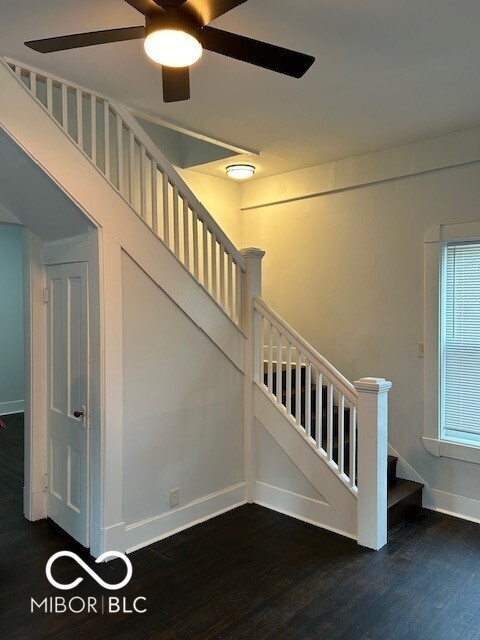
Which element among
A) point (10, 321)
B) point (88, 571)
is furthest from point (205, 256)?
point (10, 321)

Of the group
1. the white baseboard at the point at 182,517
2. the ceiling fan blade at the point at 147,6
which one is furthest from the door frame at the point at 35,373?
the ceiling fan blade at the point at 147,6

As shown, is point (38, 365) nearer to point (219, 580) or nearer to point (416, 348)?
point (219, 580)

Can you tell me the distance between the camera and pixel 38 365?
3.71 m

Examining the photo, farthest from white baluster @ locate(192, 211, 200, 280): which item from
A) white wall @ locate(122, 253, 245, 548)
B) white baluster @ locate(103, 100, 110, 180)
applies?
white baluster @ locate(103, 100, 110, 180)

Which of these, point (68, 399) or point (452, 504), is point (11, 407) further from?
point (452, 504)

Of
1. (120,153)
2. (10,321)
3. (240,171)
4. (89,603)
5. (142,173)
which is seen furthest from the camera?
(10,321)

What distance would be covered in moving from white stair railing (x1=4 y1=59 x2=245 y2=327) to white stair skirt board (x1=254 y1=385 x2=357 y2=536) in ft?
2.58

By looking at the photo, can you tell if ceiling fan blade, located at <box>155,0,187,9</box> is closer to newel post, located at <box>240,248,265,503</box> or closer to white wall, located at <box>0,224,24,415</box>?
newel post, located at <box>240,248,265,503</box>

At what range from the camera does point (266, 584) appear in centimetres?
285

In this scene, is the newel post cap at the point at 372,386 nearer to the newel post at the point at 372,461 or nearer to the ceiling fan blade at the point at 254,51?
the newel post at the point at 372,461

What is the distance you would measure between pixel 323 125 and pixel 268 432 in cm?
242

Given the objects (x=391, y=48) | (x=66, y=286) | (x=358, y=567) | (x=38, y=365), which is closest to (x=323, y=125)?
(x=391, y=48)

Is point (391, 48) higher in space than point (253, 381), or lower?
higher

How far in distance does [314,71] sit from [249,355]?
2.17 metres
